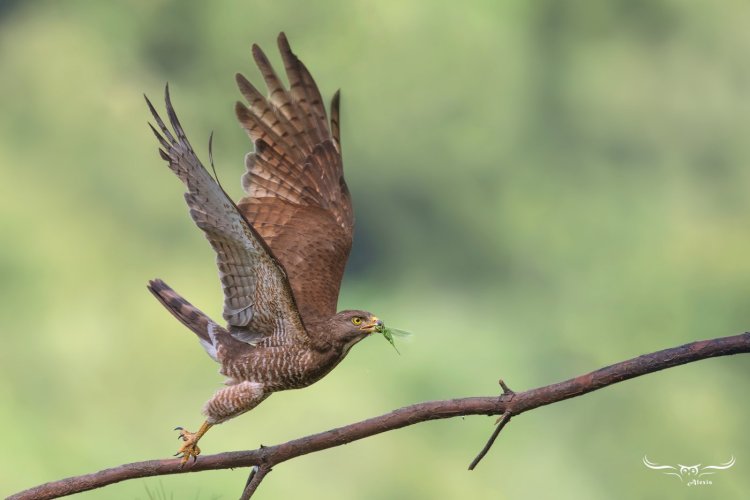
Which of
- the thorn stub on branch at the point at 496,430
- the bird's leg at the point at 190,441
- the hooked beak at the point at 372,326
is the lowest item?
the thorn stub on branch at the point at 496,430

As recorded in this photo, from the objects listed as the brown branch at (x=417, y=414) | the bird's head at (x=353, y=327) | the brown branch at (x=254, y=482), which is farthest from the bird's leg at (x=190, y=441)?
the bird's head at (x=353, y=327)

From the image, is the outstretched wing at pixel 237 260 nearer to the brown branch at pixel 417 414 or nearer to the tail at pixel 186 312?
the tail at pixel 186 312

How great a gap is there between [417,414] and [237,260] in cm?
81

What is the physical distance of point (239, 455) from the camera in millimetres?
2832

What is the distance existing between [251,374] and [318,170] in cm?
106

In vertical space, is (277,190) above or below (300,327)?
above

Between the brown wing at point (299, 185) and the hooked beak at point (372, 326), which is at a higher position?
the brown wing at point (299, 185)

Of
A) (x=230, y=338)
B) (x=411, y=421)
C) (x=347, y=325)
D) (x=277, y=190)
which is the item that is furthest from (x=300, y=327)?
(x=277, y=190)

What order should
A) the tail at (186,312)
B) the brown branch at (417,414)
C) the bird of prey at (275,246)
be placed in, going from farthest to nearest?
the tail at (186,312), the bird of prey at (275,246), the brown branch at (417,414)

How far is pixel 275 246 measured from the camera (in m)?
3.69

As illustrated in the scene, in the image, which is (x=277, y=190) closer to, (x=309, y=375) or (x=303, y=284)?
(x=303, y=284)

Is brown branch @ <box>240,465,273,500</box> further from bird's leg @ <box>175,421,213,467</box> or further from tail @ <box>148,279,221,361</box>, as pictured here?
tail @ <box>148,279,221,361</box>

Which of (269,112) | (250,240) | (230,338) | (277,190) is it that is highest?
(269,112)

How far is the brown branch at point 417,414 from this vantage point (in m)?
2.41
